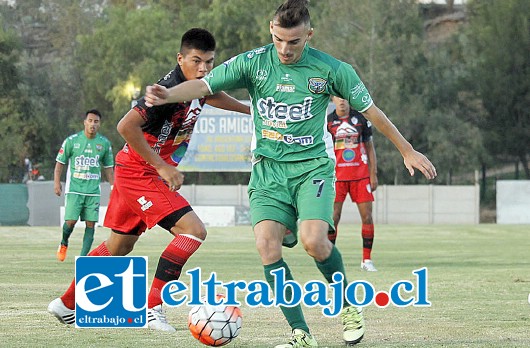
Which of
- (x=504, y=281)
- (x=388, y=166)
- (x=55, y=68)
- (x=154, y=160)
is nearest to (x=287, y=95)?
(x=154, y=160)

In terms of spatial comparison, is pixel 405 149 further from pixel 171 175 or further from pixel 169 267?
pixel 169 267

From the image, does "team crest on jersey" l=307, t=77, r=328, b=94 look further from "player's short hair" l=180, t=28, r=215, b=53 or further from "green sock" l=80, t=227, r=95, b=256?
"green sock" l=80, t=227, r=95, b=256

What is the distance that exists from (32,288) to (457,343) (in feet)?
19.8

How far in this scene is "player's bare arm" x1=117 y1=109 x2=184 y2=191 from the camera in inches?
325

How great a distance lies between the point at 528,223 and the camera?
42750 millimetres

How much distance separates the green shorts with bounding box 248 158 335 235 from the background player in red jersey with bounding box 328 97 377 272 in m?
7.85

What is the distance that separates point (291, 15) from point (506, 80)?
163ft

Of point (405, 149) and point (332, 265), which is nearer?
point (405, 149)

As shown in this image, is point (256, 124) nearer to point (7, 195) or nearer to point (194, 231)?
point (194, 231)

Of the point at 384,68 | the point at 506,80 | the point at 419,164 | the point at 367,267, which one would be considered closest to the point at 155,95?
the point at 419,164

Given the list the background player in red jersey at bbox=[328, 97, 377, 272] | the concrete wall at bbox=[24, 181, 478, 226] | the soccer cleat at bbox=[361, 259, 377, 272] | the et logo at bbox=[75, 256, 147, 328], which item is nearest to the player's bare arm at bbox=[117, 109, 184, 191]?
the et logo at bbox=[75, 256, 147, 328]

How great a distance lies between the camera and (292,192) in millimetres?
7891

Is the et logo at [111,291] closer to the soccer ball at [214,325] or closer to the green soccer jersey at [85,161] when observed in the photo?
the soccer ball at [214,325]

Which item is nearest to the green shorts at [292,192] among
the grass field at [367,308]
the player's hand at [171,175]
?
the player's hand at [171,175]
